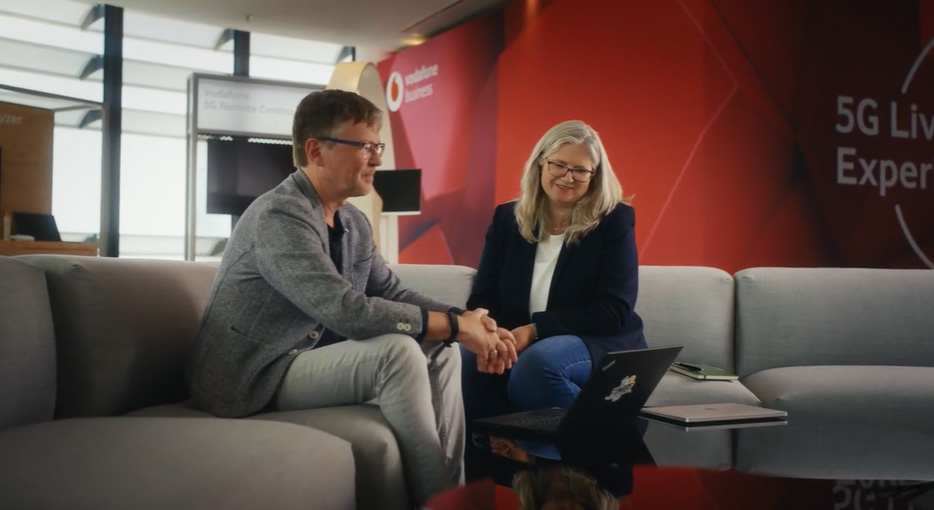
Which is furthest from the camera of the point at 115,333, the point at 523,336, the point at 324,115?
the point at 523,336

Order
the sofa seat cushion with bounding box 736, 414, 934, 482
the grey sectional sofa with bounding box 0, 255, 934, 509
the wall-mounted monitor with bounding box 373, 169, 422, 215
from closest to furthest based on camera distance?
the grey sectional sofa with bounding box 0, 255, 934, 509 < the sofa seat cushion with bounding box 736, 414, 934, 482 < the wall-mounted monitor with bounding box 373, 169, 422, 215

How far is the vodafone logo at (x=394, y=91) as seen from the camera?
28.5 ft

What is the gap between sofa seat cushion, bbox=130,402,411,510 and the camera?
157 centimetres

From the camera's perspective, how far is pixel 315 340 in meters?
1.89

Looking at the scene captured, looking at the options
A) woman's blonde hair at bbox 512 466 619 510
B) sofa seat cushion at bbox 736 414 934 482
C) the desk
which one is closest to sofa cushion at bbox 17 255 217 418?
woman's blonde hair at bbox 512 466 619 510

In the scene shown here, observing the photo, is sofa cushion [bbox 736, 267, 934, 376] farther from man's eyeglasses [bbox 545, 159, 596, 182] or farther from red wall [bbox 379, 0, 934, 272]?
red wall [bbox 379, 0, 934, 272]

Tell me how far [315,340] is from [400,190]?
14.8 ft

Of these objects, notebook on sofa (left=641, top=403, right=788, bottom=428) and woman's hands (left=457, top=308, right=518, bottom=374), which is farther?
woman's hands (left=457, top=308, right=518, bottom=374)

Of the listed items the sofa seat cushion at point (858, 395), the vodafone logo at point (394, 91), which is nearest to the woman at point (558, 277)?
the sofa seat cushion at point (858, 395)

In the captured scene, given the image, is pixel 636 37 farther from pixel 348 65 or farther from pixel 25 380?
pixel 25 380

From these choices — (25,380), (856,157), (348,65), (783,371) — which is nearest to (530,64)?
(348,65)

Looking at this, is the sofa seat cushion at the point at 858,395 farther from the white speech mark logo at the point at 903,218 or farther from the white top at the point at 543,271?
the white speech mark logo at the point at 903,218

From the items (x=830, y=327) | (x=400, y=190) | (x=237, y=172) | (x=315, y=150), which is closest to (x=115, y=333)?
(x=315, y=150)

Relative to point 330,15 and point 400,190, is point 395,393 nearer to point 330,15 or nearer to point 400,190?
point 400,190
